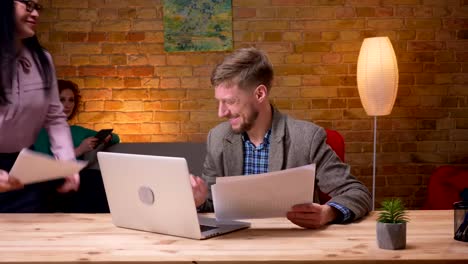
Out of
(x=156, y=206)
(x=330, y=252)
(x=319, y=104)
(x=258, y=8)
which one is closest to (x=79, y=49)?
(x=258, y=8)

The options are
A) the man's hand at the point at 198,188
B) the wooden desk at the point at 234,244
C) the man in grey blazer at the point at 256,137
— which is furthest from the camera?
the man in grey blazer at the point at 256,137

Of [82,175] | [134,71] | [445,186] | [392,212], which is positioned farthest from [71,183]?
[445,186]

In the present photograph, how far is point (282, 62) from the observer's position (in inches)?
197

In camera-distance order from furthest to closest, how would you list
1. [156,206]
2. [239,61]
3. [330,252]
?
[239,61], [156,206], [330,252]

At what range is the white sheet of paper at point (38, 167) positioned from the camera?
2098mm

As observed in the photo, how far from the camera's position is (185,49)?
4.99 meters

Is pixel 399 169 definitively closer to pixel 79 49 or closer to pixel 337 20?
pixel 337 20

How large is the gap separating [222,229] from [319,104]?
3.01m

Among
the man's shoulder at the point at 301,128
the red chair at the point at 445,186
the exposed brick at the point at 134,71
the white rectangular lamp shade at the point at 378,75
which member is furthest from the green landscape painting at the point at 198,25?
the man's shoulder at the point at 301,128

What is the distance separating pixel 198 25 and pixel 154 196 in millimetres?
3084

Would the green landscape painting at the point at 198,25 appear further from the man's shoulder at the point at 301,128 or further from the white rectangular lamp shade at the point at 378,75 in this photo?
the man's shoulder at the point at 301,128

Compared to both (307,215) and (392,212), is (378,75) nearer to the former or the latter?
(307,215)

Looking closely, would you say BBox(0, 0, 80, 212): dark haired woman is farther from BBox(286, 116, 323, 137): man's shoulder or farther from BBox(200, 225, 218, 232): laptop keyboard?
BBox(286, 116, 323, 137): man's shoulder

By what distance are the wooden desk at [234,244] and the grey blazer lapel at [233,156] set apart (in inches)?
17.0
